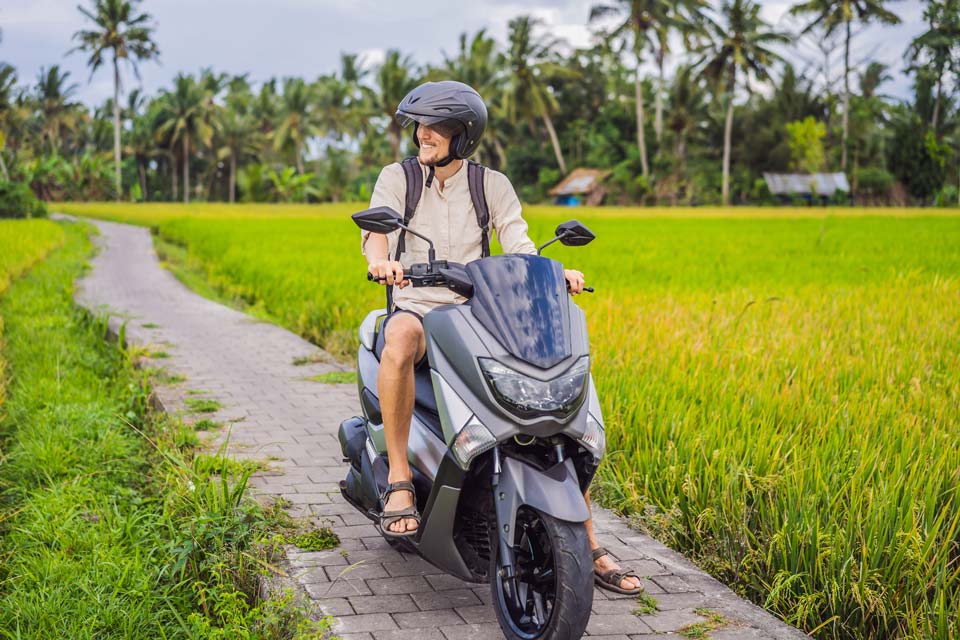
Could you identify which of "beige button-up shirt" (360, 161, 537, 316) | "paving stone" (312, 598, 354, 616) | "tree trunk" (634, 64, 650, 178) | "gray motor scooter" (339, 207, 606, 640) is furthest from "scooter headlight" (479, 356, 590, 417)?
"tree trunk" (634, 64, 650, 178)

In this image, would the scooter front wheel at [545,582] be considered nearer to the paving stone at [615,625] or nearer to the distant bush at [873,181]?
the paving stone at [615,625]

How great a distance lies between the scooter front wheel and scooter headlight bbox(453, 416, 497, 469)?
7.7 inches

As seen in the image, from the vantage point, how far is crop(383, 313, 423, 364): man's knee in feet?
9.59

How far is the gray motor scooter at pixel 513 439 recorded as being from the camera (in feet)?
8.15

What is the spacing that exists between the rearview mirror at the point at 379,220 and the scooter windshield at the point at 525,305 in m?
0.25

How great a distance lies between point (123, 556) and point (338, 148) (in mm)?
63478

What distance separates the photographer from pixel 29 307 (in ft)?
33.2

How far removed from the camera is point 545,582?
2551 mm

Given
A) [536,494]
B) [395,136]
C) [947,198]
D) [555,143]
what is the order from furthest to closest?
[395,136]
[555,143]
[947,198]
[536,494]

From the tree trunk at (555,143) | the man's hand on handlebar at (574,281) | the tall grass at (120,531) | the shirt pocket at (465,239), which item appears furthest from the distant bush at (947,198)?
the man's hand on handlebar at (574,281)

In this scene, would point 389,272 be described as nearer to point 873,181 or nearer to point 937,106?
point 873,181

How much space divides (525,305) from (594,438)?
1.36 feet

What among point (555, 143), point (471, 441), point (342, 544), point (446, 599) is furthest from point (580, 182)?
point (471, 441)

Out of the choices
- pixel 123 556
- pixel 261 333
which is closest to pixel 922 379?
pixel 123 556
